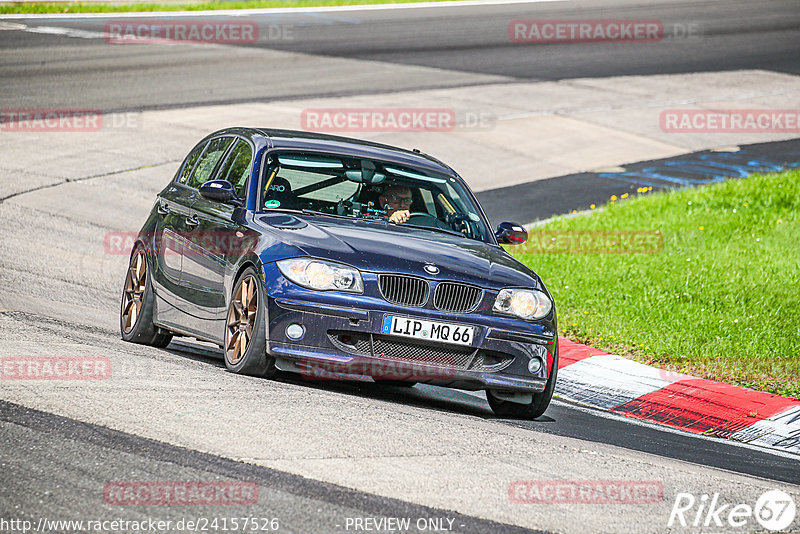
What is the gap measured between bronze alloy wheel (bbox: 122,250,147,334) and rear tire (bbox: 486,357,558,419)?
293 centimetres

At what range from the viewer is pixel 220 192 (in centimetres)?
830

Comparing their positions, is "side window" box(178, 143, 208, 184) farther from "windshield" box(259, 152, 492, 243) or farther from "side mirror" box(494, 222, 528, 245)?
"side mirror" box(494, 222, 528, 245)

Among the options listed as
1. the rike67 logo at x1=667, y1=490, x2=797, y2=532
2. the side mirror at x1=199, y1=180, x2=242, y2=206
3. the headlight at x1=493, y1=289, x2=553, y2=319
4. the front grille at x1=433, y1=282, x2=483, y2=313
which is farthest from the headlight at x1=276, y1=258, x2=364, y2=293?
the rike67 logo at x1=667, y1=490, x2=797, y2=532

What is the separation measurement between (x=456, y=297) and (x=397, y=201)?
4.81ft

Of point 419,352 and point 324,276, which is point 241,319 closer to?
point 324,276

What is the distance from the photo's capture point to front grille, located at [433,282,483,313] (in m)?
7.46

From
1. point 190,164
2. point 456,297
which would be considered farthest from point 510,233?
point 190,164

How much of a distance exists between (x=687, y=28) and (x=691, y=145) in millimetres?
13363

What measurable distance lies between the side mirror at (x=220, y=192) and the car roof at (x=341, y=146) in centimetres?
54

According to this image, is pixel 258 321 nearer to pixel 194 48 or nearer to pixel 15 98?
pixel 15 98

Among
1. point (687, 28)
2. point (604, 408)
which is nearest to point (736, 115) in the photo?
point (687, 28)

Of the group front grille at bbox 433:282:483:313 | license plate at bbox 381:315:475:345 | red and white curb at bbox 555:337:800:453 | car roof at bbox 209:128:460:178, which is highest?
car roof at bbox 209:128:460:178

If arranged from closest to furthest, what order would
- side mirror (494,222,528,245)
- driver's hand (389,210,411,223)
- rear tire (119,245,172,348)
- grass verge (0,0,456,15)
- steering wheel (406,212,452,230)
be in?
driver's hand (389,210,411,223) → steering wheel (406,212,452,230) → side mirror (494,222,528,245) → rear tire (119,245,172,348) → grass verge (0,0,456,15)

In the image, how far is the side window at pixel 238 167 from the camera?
342 inches
